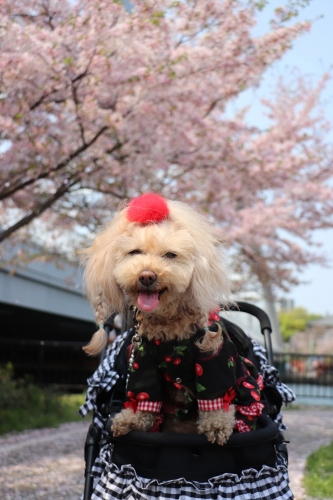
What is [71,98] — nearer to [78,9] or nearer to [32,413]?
[78,9]

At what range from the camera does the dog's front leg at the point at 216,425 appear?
1876 millimetres

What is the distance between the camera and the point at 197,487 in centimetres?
184

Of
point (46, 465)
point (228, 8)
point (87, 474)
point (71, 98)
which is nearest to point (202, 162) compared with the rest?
point (228, 8)

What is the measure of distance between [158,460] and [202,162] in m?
5.51

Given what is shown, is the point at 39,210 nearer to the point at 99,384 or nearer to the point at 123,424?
the point at 99,384

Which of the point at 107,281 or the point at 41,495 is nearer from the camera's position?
the point at 107,281

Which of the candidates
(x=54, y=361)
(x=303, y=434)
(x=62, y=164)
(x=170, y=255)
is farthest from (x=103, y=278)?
(x=54, y=361)

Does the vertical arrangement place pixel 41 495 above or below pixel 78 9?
below

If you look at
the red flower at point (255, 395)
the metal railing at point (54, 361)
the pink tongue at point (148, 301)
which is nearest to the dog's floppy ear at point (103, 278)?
A: the pink tongue at point (148, 301)

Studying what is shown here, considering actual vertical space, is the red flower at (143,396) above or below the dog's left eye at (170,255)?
below

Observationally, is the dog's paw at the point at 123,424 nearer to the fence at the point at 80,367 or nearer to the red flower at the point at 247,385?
the red flower at the point at 247,385

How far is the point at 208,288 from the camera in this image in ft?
6.15

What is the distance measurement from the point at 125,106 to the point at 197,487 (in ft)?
14.3

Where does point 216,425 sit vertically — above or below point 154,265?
below
